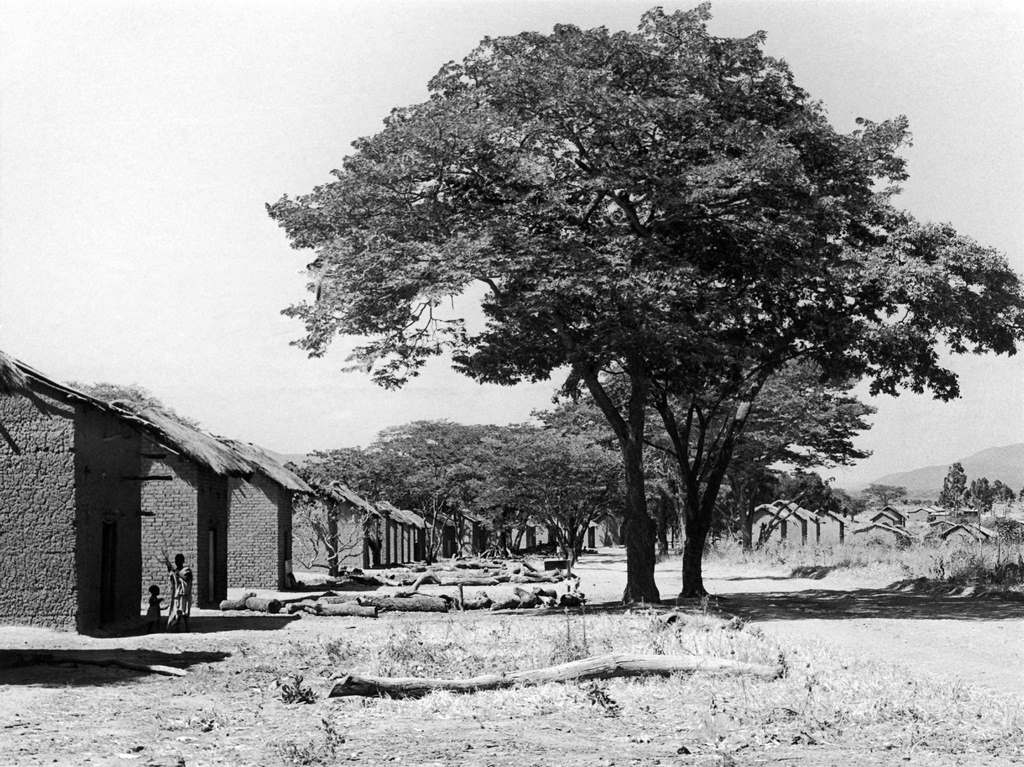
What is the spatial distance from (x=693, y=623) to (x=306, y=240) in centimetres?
1253

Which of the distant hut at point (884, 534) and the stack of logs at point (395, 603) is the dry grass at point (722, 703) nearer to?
the stack of logs at point (395, 603)

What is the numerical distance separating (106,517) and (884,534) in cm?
5190

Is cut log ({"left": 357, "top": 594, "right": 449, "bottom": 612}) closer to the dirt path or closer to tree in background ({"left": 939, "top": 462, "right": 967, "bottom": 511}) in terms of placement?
the dirt path

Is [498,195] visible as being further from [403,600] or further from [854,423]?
[854,423]

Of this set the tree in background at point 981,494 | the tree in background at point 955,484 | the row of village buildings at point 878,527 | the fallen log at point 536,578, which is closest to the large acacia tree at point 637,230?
the fallen log at point 536,578

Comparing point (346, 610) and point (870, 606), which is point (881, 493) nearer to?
point (870, 606)

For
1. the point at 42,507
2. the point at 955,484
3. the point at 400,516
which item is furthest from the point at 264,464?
the point at 955,484

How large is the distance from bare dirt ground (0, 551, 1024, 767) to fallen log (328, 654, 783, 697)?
0.79 ft

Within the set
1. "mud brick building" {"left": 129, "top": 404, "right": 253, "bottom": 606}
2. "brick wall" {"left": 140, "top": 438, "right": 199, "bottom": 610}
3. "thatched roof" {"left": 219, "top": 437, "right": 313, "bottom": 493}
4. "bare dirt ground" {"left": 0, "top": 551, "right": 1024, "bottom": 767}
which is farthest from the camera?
"thatched roof" {"left": 219, "top": 437, "right": 313, "bottom": 493}

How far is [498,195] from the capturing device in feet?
88.4

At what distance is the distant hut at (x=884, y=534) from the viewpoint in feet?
187

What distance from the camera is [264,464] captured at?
3772 cm

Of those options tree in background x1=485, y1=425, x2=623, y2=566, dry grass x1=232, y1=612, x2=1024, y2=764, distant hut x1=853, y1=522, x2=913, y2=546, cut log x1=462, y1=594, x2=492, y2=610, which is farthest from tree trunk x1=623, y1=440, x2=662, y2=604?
distant hut x1=853, y1=522, x2=913, y2=546

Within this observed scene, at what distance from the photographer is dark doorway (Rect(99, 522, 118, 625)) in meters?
23.0
